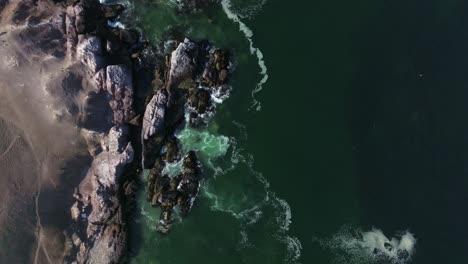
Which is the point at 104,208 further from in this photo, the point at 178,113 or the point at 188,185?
the point at 178,113

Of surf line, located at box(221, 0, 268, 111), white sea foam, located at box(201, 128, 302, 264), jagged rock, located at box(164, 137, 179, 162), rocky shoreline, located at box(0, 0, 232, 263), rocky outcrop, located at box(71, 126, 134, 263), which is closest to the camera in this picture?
white sea foam, located at box(201, 128, 302, 264)

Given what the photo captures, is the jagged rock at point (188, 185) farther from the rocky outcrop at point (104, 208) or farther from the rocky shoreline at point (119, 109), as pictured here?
the rocky outcrop at point (104, 208)

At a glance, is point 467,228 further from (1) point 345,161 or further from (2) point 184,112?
(2) point 184,112

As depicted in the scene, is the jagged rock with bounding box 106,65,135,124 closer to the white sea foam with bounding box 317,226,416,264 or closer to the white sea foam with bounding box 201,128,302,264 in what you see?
the white sea foam with bounding box 201,128,302,264

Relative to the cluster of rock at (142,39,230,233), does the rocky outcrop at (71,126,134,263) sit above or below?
below

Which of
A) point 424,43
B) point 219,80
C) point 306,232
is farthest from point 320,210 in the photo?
point 424,43

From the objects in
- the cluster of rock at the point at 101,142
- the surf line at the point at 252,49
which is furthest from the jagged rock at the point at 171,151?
the surf line at the point at 252,49

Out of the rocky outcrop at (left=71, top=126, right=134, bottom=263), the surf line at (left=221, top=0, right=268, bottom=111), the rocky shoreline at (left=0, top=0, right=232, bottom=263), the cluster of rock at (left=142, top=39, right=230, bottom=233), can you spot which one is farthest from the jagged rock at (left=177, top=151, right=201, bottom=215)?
the surf line at (left=221, top=0, right=268, bottom=111)
